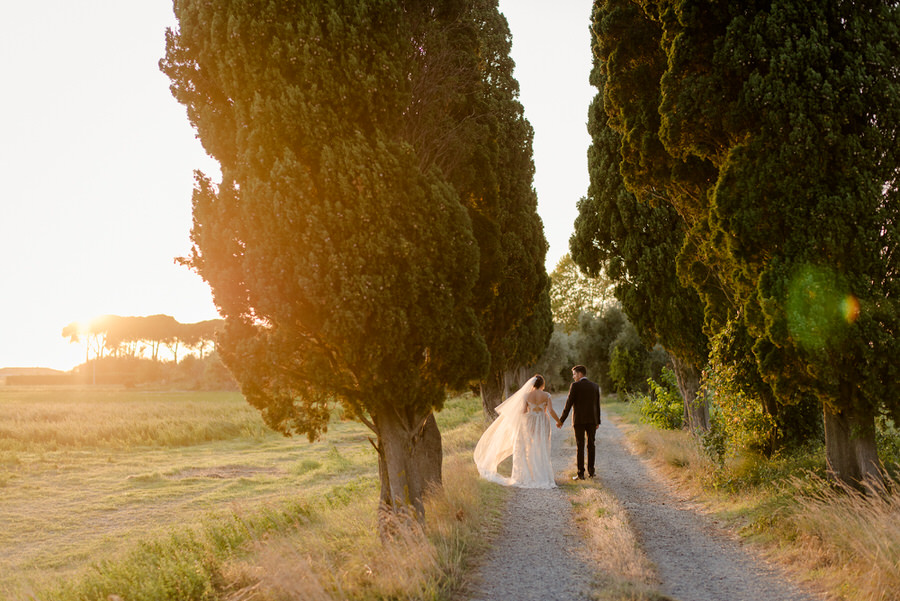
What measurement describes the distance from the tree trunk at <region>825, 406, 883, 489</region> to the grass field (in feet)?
20.0

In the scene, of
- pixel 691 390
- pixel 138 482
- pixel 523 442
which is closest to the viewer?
pixel 523 442

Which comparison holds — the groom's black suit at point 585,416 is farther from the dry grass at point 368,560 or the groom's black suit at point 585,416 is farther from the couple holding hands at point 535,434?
the dry grass at point 368,560

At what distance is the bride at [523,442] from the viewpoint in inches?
440

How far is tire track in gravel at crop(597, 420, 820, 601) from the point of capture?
5.36m

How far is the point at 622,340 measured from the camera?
1462 inches

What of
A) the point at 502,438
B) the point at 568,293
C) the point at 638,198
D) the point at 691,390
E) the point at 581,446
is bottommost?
the point at 581,446

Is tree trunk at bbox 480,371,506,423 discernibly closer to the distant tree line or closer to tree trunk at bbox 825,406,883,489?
tree trunk at bbox 825,406,883,489

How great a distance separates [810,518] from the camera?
20.4ft

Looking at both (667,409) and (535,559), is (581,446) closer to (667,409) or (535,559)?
(535,559)

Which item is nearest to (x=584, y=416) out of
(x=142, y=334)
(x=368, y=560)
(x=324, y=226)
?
(x=368, y=560)

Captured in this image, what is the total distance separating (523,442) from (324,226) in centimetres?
693

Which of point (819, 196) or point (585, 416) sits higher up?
point (819, 196)

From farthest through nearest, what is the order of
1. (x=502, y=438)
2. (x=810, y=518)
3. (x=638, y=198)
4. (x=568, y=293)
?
(x=568, y=293), (x=502, y=438), (x=638, y=198), (x=810, y=518)

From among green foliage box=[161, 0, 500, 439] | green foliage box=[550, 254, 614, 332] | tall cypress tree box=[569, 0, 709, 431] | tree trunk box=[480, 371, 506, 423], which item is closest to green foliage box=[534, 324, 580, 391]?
green foliage box=[550, 254, 614, 332]
